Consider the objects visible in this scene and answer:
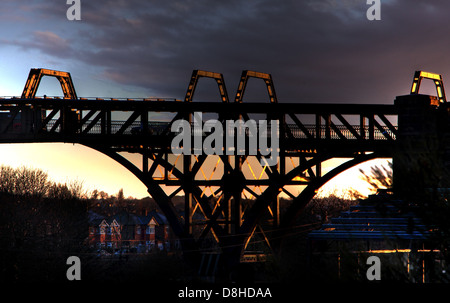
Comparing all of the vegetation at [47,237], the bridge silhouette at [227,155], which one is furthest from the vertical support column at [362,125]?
the vegetation at [47,237]

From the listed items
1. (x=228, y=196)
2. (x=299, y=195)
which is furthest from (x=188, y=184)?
(x=299, y=195)

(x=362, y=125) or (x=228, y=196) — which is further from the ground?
(x=362, y=125)

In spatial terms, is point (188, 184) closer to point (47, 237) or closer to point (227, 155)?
point (227, 155)

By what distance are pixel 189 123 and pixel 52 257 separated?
82.8 feet

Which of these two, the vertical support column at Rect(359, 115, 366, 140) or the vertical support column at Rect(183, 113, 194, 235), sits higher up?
the vertical support column at Rect(359, 115, 366, 140)

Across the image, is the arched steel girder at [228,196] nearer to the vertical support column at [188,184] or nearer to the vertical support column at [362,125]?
the vertical support column at [188,184]

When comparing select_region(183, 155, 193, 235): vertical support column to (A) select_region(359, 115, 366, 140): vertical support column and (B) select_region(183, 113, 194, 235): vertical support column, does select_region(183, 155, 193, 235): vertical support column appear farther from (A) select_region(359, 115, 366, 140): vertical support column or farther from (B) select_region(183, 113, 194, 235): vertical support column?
(A) select_region(359, 115, 366, 140): vertical support column

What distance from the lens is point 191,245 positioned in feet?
115

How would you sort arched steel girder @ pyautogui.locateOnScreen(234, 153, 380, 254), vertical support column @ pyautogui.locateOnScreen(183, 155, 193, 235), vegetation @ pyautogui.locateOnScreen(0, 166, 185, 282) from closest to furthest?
arched steel girder @ pyautogui.locateOnScreen(234, 153, 380, 254)
vertical support column @ pyautogui.locateOnScreen(183, 155, 193, 235)
vegetation @ pyautogui.locateOnScreen(0, 166, 185, 282)

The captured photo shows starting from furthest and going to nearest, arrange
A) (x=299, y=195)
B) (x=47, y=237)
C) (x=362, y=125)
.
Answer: (x=47, y=237)
(x=299, y=195)
(x=362, y=125)

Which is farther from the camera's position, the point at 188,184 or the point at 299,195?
the point at 299,195

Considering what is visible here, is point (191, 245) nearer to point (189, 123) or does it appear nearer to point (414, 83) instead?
point (189, 123)

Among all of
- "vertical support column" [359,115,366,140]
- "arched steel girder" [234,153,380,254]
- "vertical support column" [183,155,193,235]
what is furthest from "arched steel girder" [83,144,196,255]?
"vertical support column" [359,115,366,140]

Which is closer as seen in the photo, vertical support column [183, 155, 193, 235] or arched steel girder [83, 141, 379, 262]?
arched steel girder [83, 141, 379, 262]
